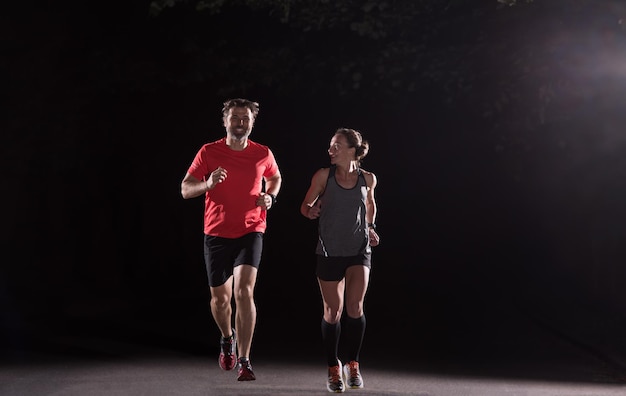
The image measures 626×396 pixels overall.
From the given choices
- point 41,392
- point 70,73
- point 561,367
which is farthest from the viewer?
point 70,73

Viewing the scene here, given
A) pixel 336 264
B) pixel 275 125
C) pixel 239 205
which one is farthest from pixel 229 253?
pixel 275 125

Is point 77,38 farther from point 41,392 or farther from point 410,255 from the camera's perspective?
point 410,255

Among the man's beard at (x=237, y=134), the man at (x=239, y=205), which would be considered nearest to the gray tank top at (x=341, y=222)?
the man at (x=239, y=205)

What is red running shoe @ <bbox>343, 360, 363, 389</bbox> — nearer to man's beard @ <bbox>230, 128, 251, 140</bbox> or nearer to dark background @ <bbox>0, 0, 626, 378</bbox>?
man's beard @ <bbox>230, 128, 251, 140</bbox>

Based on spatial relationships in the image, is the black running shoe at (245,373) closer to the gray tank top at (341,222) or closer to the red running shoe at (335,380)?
the red running shoe at (335,380)

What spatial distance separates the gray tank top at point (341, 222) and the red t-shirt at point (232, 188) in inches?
21.9

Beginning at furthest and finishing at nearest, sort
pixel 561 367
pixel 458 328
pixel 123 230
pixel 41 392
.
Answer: pixel 123 230, pixel 458 328, pixel 561 367, pixel 41 392

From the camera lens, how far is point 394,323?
14570 millimetres

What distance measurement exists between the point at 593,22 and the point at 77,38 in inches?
334

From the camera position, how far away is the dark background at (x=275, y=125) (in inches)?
564

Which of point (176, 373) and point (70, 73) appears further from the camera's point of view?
point (70, 73)

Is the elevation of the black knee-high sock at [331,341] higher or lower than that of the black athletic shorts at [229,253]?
lower

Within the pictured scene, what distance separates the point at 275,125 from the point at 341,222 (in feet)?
59.5

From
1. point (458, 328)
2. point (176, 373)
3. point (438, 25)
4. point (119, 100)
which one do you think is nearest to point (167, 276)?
point (119, 100)
